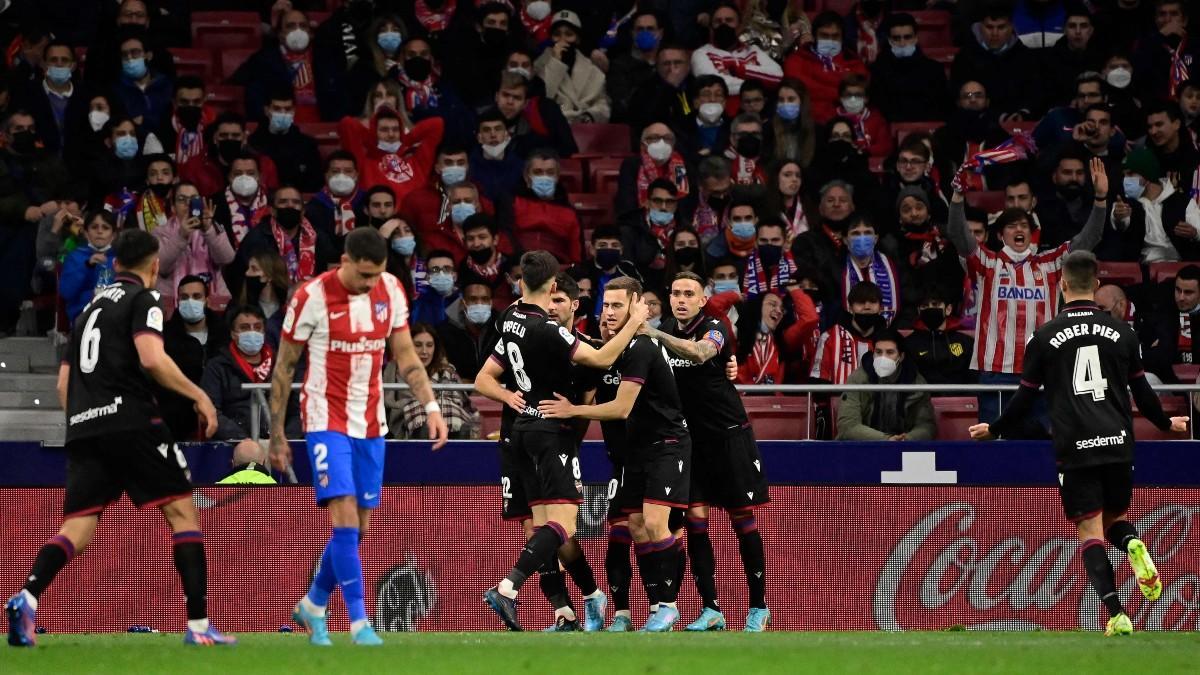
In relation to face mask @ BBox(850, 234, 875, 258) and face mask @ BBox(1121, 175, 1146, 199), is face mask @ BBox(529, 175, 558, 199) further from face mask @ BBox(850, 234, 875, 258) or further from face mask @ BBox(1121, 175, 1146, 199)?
face mask @ BBox(1121, 175, 1146, 199)

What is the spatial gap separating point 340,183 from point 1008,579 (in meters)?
7.57

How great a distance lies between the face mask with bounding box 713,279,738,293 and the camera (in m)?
17.5

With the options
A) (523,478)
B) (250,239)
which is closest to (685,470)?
(523,478)

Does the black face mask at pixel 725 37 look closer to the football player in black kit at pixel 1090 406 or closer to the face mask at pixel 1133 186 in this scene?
the face mask at pixel 1133 186

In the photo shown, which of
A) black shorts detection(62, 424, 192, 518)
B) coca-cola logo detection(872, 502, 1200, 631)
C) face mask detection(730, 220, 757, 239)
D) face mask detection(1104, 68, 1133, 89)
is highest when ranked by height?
face mask detection(1104, 68, 1133, 89)

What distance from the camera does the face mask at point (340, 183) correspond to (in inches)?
731

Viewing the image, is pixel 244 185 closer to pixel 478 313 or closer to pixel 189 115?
pixel 189 115

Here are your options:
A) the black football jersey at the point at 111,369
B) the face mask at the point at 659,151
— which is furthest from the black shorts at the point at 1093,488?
the face mask at the point at 659,151

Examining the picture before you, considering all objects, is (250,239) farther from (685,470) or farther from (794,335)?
(685,470)

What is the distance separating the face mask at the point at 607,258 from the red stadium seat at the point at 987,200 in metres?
4.22

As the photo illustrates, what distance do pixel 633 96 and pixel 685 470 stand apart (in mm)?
8126

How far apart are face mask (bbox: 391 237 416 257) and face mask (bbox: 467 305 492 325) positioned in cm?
107

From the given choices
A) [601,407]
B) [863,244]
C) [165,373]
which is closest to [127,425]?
[165,373]

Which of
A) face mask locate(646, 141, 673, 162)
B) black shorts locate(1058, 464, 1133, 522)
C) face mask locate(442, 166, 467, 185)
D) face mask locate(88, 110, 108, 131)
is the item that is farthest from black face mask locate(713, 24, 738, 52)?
black shorts locate(1058, 464, 1133, 522)
